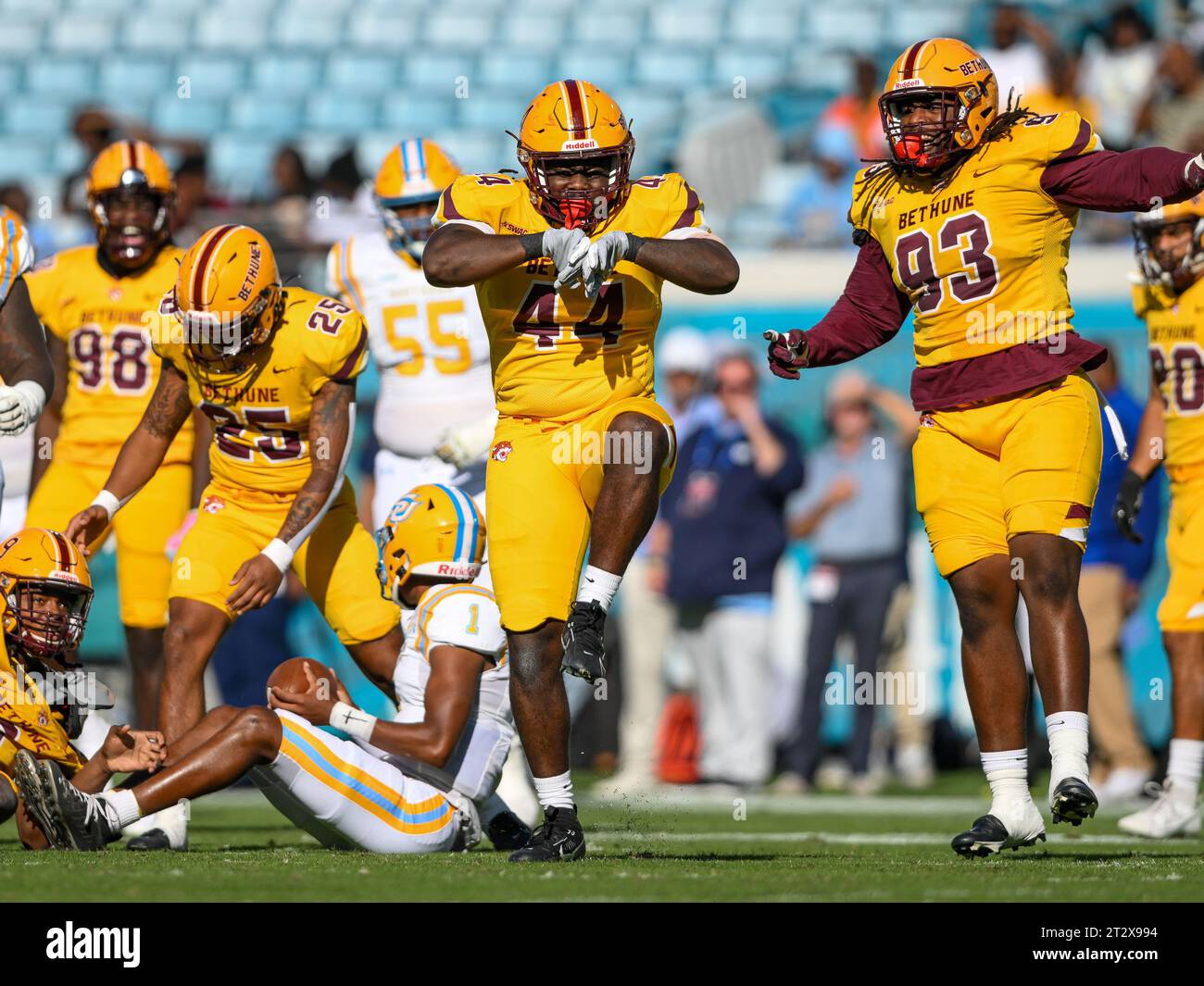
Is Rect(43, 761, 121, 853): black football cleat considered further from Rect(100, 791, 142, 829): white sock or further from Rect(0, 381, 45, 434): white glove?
Rect(0, 381, 45, 434): white glove

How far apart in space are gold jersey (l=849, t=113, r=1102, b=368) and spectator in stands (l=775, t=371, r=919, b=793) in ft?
17.2

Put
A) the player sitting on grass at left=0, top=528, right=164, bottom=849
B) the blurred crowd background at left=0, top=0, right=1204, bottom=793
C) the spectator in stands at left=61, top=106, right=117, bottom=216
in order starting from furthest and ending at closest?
the spectator in stands at left=61, top=106, right=117, bottom=216, the blurred crowd background at left=0, top=0, right=1204, bottom=793, the player sitting on grass at left=0, top=528, right=164, bottom=849

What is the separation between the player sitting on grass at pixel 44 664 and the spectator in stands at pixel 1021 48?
9.00 m

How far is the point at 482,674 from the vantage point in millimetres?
6863

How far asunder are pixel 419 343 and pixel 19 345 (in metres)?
1.81

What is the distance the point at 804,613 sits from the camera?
12.7 metres

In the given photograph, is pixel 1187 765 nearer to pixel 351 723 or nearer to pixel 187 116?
pixel 351 723

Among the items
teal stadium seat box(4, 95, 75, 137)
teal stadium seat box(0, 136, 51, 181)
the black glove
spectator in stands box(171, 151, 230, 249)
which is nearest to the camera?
the black glove

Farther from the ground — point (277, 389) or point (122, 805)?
point (277, 389)

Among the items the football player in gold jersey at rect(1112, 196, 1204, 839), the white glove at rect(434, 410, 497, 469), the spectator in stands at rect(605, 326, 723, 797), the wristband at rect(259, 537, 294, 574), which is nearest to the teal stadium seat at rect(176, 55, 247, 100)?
the spectator in stands at rect(605, 326, 723, 797)

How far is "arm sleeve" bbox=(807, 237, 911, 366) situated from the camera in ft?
21.9

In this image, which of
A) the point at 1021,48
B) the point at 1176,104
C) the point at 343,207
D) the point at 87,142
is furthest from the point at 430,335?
the point at 1021,48

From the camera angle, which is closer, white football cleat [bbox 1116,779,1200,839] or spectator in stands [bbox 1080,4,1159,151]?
white football cleat [bbox 1116,779,1200,839]
